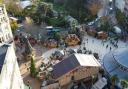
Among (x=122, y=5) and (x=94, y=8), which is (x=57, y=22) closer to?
(x=94, y=8)

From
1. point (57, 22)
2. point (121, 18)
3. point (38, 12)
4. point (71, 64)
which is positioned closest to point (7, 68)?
point (71, 64)

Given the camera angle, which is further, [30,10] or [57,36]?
[30,10]

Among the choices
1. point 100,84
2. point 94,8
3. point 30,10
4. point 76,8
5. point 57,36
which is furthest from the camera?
point 76,8

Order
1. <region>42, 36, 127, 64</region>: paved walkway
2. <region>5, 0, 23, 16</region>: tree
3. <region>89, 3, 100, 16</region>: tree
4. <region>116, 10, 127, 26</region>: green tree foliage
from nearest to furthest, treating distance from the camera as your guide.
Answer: <region>42, 36, 127, 64</region>: paved walkway < <region>116, 10, 127, 26</region>: green tree foliage < <region>89, 3, 100, 16</region>: tree < <region>5, 0, 23, 16</region>: tree

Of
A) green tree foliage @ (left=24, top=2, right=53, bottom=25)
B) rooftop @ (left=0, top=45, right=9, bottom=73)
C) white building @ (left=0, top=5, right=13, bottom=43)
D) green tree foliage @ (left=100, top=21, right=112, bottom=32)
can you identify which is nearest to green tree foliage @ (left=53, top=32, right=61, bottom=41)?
green tree foliage @ (left=24, top=2, right=53, bottom=25)

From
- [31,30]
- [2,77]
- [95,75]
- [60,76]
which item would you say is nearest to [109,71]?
[95,75]

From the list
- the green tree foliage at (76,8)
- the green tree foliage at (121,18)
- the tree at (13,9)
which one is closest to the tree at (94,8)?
the green tree foliage at (76,8)

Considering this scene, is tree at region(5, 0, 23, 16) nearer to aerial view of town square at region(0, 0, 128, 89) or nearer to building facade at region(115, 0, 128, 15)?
aerial view of town square at region(0, 0, 128, 89)

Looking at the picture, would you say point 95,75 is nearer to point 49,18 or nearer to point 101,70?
point 101,70

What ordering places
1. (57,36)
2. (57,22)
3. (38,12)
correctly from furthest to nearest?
(38,12) < (57,22) < (57,36)
